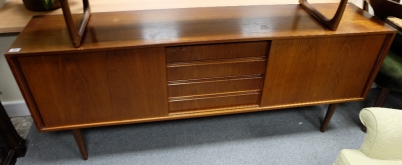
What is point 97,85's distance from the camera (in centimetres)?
111

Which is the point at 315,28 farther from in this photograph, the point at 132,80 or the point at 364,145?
the point at 132,80

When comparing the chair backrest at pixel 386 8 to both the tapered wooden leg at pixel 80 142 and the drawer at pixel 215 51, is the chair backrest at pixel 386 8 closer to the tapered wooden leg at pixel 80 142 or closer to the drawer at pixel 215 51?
the drawer at pixel 215 51

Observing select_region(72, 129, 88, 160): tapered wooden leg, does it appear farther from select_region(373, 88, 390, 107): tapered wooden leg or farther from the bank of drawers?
select_region(373, 88, 390, 107): tapered wooden leg

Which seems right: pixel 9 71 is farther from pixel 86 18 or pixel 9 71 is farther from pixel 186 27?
pixel 186 27

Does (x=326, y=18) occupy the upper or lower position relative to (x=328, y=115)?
upper

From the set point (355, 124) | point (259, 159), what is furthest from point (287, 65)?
point (355, 124)

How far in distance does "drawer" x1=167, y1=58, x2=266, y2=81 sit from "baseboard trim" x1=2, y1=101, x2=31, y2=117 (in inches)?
40.5

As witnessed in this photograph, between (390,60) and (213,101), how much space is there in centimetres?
96

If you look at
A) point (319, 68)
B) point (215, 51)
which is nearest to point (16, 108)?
point (215, 51)

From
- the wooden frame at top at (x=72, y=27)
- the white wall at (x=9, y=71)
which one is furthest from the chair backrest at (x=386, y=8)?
the wooden frame at top at (x=72, y=27)

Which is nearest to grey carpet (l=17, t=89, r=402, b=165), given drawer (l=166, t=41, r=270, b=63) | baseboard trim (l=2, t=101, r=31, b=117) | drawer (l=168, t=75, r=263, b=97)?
baseboard trim (l=2, t=101, r=31, b=117)

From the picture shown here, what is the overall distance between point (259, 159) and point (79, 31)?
104 cm

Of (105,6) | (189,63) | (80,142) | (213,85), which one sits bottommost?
(80,142)

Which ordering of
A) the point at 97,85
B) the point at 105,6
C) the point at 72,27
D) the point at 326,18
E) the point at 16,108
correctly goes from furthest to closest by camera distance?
the point at 16,108 < the point at 105,6 < the point at 326,18 < the point at 97,85 < the point at 72,27
